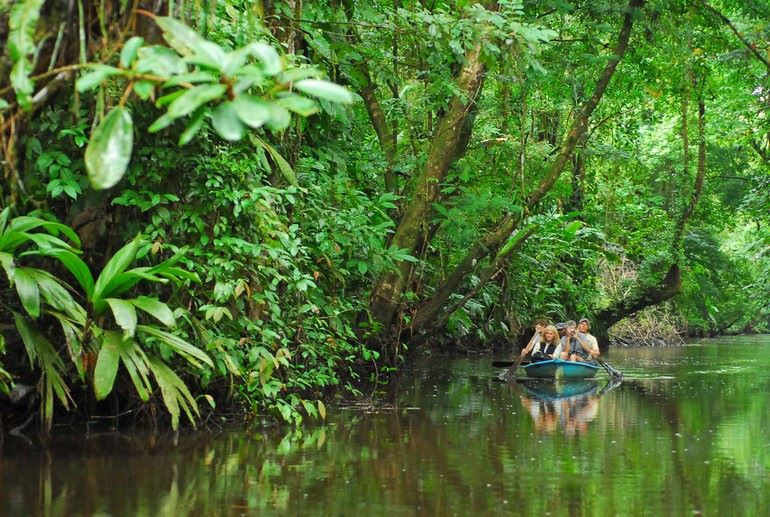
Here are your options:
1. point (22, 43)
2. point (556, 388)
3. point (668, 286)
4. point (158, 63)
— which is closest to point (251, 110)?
point (158, 63)

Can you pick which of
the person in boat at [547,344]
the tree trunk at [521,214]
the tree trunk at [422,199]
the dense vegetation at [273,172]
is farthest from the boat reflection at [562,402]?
the tree trunk at [422,199]

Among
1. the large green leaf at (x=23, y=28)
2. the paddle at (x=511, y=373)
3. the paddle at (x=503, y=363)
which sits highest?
the large green leaf at (x=23, y=28)

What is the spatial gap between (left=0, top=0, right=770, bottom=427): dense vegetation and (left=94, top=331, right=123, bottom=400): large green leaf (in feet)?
0.09

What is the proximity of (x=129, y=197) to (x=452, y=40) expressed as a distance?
390cm

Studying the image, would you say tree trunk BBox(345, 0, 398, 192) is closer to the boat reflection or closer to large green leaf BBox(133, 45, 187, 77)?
the boat reflection

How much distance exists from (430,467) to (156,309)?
93.3 inches

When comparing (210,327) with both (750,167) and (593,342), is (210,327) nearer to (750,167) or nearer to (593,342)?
(593,342)

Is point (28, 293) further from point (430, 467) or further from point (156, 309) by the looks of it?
point (430, 467)

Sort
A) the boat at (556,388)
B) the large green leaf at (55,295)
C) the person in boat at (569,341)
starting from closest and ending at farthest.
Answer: the large green leaf at (55,295), the boat at (556,388), the person in boat at (569,341)

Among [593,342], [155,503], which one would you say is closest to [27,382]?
[155,503]

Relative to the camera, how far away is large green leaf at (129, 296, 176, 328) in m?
7.68

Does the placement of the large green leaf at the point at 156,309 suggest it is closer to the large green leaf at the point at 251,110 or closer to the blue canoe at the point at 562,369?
the large green leaf at the point at 251,110

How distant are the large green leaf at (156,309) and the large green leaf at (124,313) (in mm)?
88

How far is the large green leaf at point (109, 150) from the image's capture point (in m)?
3.02
